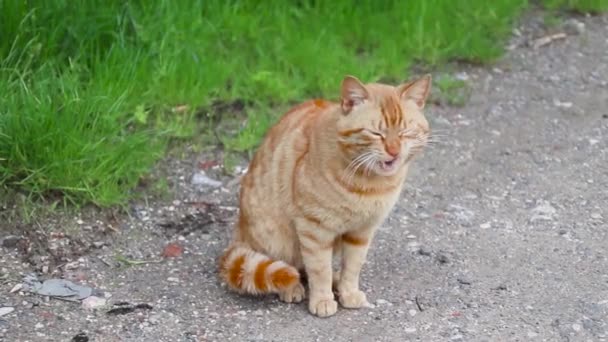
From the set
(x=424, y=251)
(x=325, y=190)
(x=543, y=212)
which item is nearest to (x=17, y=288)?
(x=325, y=190)

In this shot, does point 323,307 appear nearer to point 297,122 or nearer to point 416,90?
point 297,122

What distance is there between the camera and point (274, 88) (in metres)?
6.12

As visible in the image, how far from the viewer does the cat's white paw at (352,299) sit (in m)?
4.43

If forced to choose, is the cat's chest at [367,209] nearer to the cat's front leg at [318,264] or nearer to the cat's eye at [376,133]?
the cat's front leg at [318,264]

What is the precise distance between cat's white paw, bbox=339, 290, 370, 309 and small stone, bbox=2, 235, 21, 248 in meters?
1.43

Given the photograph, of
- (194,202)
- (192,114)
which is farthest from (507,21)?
(194,202)

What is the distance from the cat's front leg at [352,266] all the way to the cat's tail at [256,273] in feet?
0.64

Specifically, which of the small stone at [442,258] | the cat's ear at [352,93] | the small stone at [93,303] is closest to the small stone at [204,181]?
the small stone at [93,303]

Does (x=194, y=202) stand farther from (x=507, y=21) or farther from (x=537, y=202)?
(x=507, y=21)

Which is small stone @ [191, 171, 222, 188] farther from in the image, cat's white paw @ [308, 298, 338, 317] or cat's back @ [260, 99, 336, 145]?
cat's white paw @ [308, 298, 338, 317]

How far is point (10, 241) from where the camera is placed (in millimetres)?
4809

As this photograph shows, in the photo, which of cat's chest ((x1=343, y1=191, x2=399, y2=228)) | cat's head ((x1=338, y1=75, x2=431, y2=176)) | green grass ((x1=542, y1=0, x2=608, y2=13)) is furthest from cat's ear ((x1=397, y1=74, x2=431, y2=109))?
green grass ((x1=542, y1=0, x2=608, y2=13))

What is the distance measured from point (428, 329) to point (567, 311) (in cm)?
57

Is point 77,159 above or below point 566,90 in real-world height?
above
